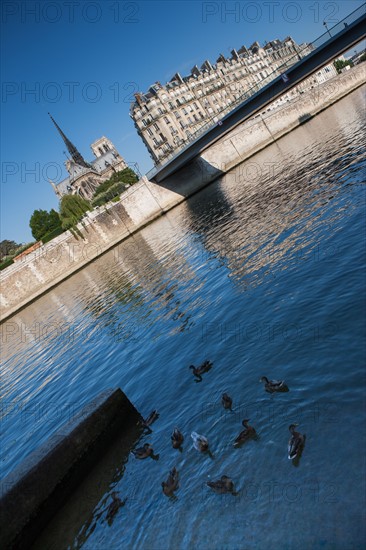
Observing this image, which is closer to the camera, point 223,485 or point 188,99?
point 223,485

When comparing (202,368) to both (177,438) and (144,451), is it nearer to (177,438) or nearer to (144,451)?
(177,438)

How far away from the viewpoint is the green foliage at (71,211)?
54969 millimetres

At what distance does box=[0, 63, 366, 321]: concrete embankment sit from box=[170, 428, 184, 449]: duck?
4570cm

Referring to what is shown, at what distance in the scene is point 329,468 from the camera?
5809mm

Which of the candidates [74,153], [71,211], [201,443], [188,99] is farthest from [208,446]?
[74,153]

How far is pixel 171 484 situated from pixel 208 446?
0.95 metres

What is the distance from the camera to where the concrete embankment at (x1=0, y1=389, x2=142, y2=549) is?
291 inches

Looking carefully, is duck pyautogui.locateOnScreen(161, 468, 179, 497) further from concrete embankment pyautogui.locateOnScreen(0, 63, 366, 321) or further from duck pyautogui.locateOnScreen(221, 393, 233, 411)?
concrete embankment pyautogui.locateOnScreen(0, 63, 366, 321)

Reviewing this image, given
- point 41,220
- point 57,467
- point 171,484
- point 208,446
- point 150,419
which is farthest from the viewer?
point 41,220

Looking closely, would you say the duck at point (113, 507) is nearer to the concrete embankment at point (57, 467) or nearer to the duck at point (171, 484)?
the duck at point (171, 484)

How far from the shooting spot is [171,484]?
7121 mm

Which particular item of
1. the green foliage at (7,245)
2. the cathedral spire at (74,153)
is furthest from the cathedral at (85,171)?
the green foliage at (7,245)

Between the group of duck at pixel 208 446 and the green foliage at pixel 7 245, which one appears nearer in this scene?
the group of duck at pixel 208 446

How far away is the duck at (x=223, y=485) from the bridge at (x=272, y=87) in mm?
30051
